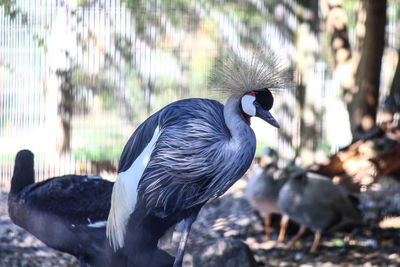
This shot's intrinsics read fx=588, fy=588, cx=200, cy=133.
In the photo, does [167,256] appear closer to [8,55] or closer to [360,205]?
[360,205]

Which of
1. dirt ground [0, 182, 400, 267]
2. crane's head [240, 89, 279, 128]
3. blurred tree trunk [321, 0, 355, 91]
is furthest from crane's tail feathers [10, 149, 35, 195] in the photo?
blurred tree trunk [321, 0, 355, 91]

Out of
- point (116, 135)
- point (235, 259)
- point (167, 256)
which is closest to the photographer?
point (167, 256)

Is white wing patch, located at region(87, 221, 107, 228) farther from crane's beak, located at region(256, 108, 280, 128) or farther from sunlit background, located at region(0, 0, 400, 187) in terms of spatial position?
sunlit background, located at region(0, 0, 400, 187)

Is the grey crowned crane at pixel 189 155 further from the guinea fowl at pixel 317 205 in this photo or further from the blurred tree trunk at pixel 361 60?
the blurred tree trunk at pixel 361 60

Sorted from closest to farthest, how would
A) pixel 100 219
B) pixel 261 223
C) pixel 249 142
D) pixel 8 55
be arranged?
pixel 249 142
pixel 100 219
pixel 261 223
pixel 8 55

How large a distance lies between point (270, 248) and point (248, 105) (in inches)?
99.7

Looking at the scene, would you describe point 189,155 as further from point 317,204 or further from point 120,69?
point 120,69

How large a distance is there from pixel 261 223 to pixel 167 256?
241cm

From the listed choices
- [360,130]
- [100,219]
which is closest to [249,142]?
[100,219]

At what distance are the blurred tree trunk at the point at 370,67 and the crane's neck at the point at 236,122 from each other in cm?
325

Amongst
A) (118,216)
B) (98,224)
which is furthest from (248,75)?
(98,224)

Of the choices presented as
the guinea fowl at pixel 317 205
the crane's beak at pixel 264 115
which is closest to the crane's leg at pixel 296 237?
the guinea fowl at pixel 317 205

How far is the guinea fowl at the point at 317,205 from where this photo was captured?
4660 mm

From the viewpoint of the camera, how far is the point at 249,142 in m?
2.63
